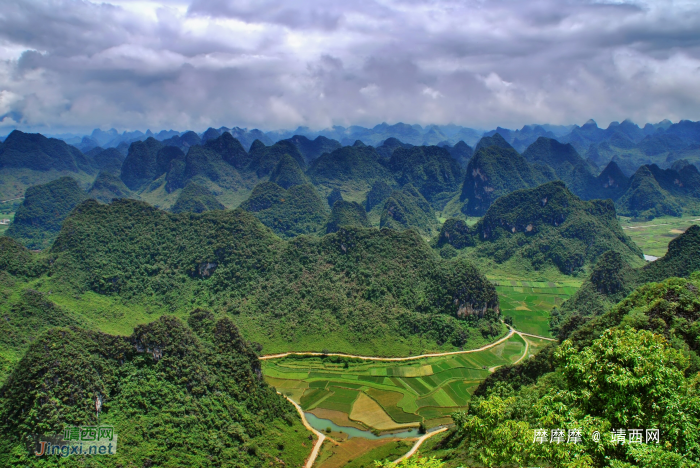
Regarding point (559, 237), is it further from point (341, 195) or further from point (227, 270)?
point (341, 195)

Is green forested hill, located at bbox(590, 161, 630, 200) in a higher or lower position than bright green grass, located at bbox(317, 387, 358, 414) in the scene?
higher

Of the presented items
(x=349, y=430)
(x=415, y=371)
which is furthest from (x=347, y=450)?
(x=415, y=371)

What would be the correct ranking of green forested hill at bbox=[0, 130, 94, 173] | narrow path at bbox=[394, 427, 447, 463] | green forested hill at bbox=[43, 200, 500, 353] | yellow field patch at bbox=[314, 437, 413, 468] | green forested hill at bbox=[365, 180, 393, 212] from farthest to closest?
green forested hill at bbox=[0, 130, 94, 173] → green forested hill at bbox=[365, 180, 393, 212] → green forested hill at bbox=[43, 200, 500, 353] → narrow path at bbox=[394, 427, 447, 463] → yellow field patch at bbox=[314, 437, 413, 468]

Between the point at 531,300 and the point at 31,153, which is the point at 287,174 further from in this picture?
the point at 31,153

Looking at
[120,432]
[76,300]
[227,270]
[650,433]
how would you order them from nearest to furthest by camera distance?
[650,433] → [120,432] → [76,300] → [227,270]

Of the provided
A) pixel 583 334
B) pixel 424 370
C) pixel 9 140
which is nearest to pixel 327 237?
pixel 424 370

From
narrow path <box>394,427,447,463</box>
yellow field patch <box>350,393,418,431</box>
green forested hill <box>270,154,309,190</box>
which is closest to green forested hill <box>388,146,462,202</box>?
green forested hill <box>270,154,309,190</box>

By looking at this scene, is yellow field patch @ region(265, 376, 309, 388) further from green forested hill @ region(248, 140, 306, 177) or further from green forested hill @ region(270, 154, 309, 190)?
green forested hill @ region(248, 140, 306, 177)
